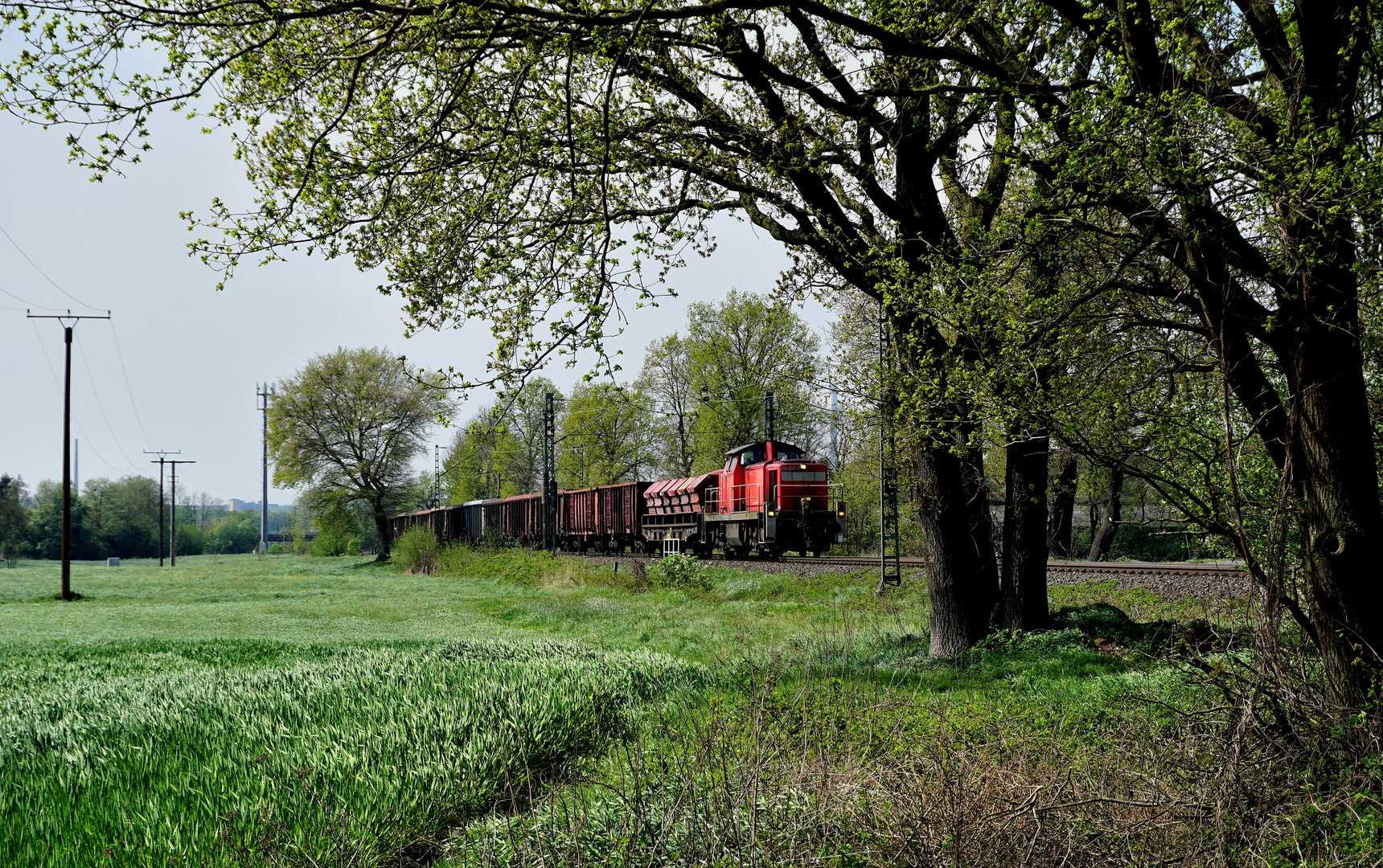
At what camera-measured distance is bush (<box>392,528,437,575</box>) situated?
35438mm

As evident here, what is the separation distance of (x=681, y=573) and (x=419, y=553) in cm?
1917

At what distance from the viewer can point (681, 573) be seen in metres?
20.8

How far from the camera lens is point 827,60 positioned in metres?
8.81

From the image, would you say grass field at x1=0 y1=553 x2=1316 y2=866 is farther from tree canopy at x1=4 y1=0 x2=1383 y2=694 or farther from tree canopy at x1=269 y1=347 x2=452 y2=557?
tree canopy at x1=269 y1=347 x2=452 y2=557

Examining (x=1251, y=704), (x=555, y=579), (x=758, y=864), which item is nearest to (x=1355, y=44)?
(x=1251, y=704)

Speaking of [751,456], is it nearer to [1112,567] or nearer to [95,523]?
[1112,567]

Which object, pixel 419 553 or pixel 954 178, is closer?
pixel 954 178

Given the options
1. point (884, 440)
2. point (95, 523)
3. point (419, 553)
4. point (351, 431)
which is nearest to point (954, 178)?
point (884, 440)

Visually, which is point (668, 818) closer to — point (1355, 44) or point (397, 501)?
Result: point (1355, 44)

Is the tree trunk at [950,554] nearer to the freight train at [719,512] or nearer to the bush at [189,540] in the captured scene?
the freight train at [719,512]

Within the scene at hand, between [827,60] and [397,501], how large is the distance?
1933 inches

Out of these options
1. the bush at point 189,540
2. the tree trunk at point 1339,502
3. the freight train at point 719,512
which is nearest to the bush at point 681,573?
the freight train at point 719,512

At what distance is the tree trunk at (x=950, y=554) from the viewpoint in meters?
9.54

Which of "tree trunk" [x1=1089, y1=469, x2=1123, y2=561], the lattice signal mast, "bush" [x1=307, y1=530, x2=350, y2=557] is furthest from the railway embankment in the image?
"bush" [x1=307, y1=530, x2=350, y2=557]
